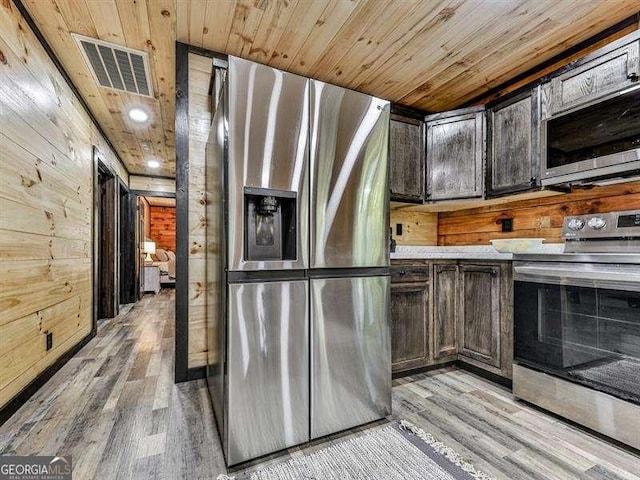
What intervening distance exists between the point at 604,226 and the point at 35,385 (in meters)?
3.72

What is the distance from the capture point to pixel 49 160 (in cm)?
231

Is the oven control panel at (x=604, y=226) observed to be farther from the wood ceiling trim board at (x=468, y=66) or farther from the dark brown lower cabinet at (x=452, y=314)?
the wood ceiling trim board at (x=468, y=66)

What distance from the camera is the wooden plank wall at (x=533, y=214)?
208cm

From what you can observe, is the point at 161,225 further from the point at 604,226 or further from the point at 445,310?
A: the point at 604,226

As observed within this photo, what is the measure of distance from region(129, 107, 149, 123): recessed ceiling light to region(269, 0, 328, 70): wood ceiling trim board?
186cm

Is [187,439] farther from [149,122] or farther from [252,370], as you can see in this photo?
[149,122]

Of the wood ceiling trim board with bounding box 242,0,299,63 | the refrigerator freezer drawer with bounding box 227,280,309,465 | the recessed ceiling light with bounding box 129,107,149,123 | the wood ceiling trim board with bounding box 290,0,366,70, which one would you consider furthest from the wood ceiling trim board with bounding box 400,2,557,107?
the recessed ceiling light with bounding box 129,107,149,123

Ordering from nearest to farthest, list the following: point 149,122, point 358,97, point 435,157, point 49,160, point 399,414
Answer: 1. point 358,97
2. point 399,414
3. point 49,160
4. point 435,157
5. point 149,122

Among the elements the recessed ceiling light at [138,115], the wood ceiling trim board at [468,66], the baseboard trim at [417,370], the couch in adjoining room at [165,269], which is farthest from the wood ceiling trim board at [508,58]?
the couch in adjoining room at [165,269]

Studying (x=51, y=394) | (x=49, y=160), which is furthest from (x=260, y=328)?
(x=49, y=160)

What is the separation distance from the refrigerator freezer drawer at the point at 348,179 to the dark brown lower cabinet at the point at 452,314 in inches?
24.9

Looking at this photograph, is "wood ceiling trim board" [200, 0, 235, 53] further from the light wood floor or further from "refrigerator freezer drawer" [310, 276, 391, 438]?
the light wood floor

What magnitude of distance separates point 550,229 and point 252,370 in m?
2.41

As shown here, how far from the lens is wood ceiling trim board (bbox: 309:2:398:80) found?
1854mm
